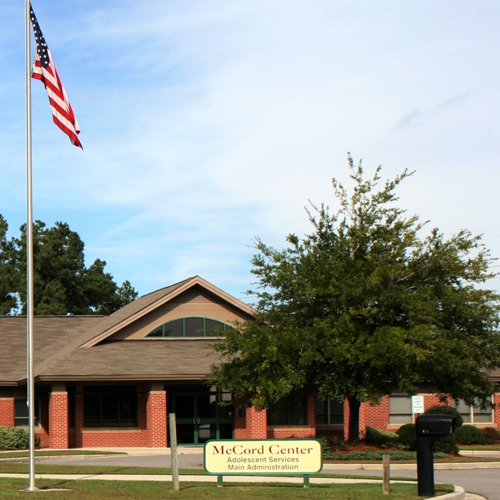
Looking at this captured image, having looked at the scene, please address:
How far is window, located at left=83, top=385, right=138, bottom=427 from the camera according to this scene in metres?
35.4

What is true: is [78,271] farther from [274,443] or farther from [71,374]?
[274,443]

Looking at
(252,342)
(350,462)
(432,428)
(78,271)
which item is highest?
(78,271)

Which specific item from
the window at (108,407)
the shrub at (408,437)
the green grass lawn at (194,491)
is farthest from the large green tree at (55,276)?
the green grass lawn at (194,491)

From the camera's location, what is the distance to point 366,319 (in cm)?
2755

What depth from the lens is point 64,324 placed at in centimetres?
4328

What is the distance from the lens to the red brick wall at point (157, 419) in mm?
34406

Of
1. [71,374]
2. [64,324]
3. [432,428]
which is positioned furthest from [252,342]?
[64,324]

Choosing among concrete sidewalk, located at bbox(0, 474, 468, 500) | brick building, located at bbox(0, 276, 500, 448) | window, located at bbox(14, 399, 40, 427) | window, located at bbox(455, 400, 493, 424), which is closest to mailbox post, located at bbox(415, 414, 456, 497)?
concrete sidewalk, located at bbox(0, 474, 468, 500)

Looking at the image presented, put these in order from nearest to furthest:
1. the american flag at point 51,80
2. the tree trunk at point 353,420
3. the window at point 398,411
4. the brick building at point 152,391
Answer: the american flag at point 51,80 < the tree trunk at point 353,420 < the brick building at point 152,391 < the window at point 398,411

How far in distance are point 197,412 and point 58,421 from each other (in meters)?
5.65

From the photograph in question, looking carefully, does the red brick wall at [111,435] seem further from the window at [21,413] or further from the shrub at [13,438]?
the window at [21,413]

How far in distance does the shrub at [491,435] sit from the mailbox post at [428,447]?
2113 centimetres

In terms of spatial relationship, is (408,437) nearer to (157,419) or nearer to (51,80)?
(157,419)

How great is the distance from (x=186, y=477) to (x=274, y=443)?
156 inches
